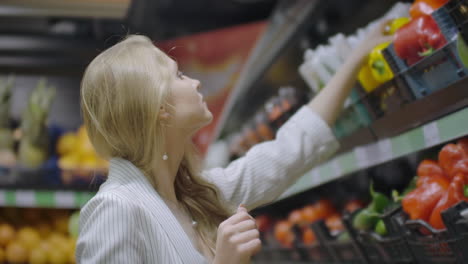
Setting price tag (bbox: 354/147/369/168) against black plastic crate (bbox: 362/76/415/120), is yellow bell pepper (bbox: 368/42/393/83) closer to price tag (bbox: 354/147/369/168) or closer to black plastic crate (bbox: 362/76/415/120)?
black plastic crate (bbox: 362/76/415/120)

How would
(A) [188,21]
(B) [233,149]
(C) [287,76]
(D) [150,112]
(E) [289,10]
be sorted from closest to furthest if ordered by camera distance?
(D) [150,112], (E) [289,10], (C) [287,76], (B) [233,149], (A) [188,21]

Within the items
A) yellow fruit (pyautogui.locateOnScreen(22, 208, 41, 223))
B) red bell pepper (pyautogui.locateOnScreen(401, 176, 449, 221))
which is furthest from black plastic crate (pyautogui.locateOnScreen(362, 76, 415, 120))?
yellow fruit (pyautogui.locateOnScreen(22, 208, 41, 223))

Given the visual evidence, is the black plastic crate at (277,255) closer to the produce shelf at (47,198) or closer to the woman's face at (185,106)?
the produce shelf at (47,198)

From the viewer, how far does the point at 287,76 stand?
3266 mm

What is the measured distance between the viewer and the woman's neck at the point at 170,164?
57.9 inches

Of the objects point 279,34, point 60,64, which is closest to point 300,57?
point 279,34

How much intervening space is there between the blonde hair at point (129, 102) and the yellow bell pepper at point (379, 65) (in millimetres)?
605

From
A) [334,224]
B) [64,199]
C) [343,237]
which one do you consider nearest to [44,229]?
[64,199]

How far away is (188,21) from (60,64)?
1164mm

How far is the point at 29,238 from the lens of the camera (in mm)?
3404

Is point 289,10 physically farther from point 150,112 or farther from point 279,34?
point 150,112

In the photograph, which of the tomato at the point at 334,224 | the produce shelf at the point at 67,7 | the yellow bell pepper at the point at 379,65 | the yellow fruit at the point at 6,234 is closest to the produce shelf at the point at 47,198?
the yellow fruit at the point at 6,234

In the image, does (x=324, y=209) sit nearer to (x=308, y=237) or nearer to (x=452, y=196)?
(x=308, y=237)

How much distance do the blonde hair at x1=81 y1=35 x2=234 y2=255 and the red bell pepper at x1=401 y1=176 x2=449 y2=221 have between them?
1.74ft
